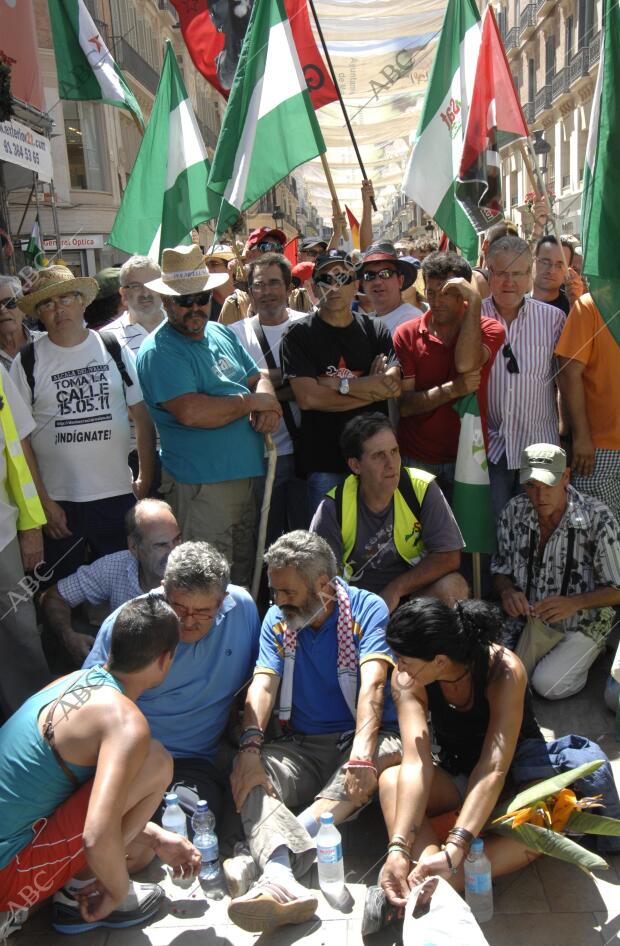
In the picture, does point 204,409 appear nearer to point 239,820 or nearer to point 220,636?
point 220,636

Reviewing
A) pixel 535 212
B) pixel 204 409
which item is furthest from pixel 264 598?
pixel 535 212

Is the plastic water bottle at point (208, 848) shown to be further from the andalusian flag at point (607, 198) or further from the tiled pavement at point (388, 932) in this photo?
the andalusian flag at point (607, 198)

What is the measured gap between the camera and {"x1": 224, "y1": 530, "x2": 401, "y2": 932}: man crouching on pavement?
125 inches

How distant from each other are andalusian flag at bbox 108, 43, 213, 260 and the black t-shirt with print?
2024 millimetres

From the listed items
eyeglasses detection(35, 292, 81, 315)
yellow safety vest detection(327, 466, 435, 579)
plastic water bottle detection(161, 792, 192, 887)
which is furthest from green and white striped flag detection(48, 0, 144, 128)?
plastic water bottle detection(161, 792, 192, 887)

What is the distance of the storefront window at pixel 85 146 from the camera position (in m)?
23.1

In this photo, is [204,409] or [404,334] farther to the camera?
[404,334]

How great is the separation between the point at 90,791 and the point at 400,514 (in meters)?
1.92

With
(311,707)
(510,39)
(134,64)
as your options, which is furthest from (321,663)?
(134,64)

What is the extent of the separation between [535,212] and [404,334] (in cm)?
213

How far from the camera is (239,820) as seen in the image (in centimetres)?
342

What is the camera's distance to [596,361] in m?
4.54

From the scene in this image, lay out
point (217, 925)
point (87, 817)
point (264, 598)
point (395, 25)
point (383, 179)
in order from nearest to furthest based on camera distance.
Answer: point (87, 817) < point (217, 925) < point (264, 598) < point (395, 25) < point (383, 179)

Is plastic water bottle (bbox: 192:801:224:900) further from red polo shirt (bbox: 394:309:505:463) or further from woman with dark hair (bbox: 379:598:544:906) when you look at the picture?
red polo shirt (bbox: 394:309:505:463)
